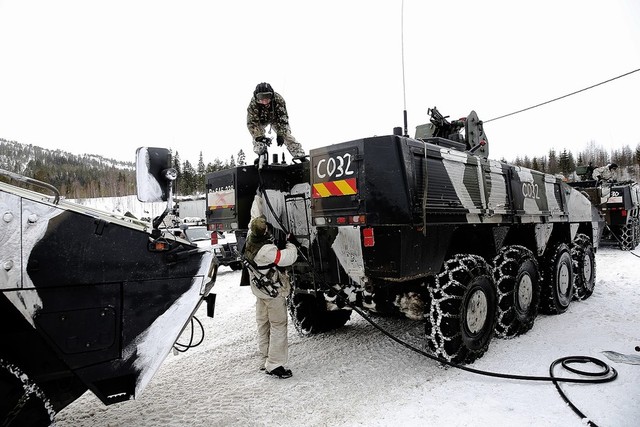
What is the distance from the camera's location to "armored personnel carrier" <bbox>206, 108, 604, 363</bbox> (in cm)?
381

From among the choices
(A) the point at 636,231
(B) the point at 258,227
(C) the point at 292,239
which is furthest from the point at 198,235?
(A) the point at 636,231

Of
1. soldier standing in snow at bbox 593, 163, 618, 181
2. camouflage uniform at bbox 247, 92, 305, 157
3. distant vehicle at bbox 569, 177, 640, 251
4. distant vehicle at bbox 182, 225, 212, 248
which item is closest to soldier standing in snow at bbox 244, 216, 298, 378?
camouflage uniform at bbox 247, 92, 305, 157

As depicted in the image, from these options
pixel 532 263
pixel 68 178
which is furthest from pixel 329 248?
pixel 68 178

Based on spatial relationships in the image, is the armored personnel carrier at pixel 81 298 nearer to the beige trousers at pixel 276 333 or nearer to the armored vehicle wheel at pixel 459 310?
the beige trousers at pixel 276 333

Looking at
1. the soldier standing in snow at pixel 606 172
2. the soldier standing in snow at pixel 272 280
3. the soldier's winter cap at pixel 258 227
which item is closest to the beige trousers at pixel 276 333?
the soldier standing in snow at pixel 272 280

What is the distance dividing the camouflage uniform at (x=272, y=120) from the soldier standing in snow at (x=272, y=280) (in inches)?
61.7

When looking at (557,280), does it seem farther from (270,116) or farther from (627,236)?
(627,236)

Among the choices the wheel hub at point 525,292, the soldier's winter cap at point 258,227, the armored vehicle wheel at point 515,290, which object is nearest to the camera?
the soldier's winter cap at point 258,227

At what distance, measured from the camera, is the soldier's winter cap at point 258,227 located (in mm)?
4152

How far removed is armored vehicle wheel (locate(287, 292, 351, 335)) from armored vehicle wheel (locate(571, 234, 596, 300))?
15.6 feet

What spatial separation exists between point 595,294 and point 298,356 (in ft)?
21.2

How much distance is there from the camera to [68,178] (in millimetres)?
70188

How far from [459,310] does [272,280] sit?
74.8 inches

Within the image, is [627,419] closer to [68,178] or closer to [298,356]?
[298,356]
